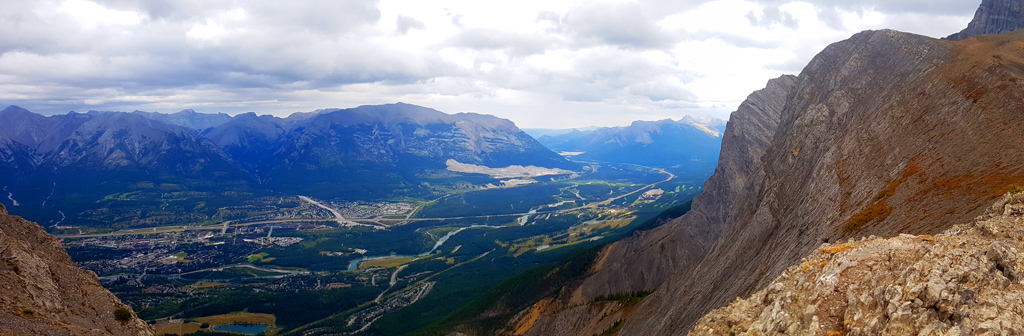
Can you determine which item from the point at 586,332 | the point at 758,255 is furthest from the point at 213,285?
the point at 758,255

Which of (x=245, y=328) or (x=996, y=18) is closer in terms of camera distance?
(x=996, y=18)

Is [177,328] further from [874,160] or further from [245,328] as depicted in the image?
[874,160]

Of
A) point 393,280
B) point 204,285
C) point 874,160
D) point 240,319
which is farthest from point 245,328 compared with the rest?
point 874,160

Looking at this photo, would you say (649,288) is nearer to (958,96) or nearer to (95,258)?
(958,96)

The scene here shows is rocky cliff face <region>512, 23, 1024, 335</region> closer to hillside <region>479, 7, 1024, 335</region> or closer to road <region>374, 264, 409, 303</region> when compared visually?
hillside <region>479, 7, 1024, 335</region>

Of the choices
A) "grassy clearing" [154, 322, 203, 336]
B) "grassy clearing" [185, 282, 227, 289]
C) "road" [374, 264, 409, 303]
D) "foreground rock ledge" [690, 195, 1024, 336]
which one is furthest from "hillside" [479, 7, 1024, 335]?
"grassy clearing" [185, 282, 227, 289]

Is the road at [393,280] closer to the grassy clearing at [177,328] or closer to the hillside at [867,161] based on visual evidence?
the grassy clearing at [177,328]
